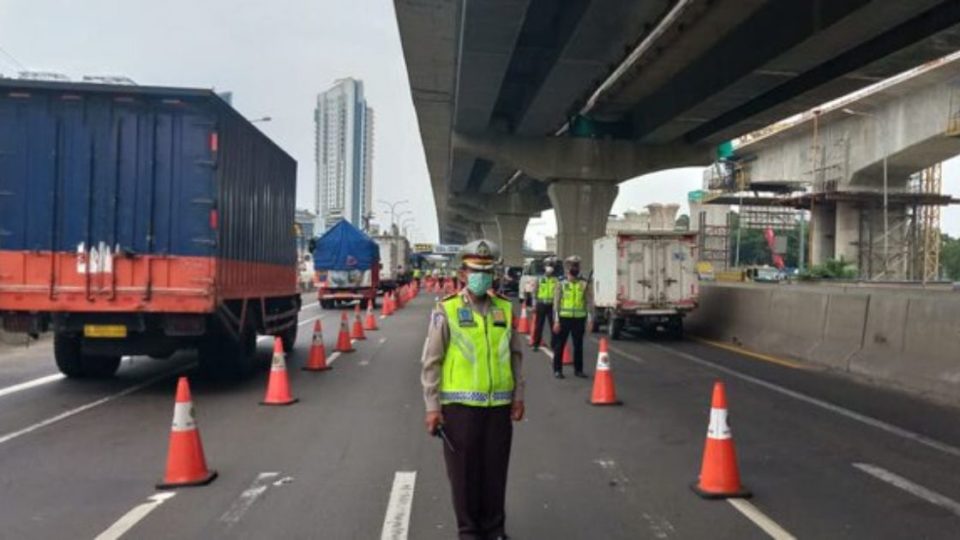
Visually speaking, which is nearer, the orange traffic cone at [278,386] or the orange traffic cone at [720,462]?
the orange traffic cone at [720,462]

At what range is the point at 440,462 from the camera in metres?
7.71

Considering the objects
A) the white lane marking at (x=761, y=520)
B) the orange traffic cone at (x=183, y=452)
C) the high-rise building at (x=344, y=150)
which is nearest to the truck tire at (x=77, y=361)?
the orange traffic cone at (x=183, y=452)

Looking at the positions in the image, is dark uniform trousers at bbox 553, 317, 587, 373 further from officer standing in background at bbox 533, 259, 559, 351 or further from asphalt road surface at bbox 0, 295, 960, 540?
officer standing in background at bbox 533, 259, 559, 351

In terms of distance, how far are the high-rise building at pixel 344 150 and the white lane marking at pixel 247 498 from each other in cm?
9719

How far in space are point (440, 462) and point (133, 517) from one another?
2653 mm

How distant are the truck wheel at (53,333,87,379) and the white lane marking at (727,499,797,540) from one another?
10.1 metres

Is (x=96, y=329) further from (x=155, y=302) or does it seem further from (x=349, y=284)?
(x=349, y=284)

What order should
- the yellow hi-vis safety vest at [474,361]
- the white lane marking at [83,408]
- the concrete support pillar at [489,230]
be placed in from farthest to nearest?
the concrete support pillar at [489,230] < the white lane marking at [83,408] < the yellow hi-vis safety vest at [474,361]

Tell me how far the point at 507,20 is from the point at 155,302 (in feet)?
29.5

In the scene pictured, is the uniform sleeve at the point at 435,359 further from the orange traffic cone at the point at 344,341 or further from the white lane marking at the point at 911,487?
the orange traffic cone at the point at 344,341

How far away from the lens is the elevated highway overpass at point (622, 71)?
666 inches

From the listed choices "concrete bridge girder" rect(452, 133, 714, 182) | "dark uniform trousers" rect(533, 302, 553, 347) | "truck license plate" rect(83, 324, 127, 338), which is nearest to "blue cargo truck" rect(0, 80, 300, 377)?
"truck license plate" rect(83, 324, 127, 338)

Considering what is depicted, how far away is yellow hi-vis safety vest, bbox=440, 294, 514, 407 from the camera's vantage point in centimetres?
469

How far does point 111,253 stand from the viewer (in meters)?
10.9
